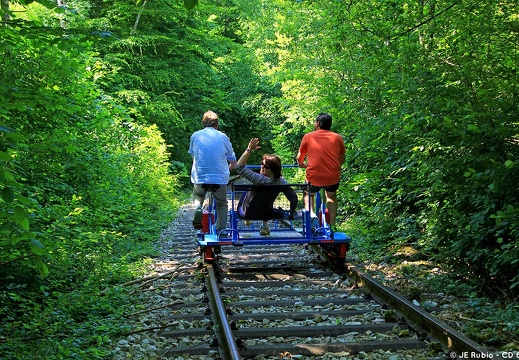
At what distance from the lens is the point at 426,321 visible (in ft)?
16.9

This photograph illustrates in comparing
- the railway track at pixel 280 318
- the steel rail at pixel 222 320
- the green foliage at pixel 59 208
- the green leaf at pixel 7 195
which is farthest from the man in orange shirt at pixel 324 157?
the green leaf at pixel 7 195

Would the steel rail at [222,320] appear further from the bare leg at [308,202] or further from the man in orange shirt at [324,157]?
the man in orange shirt at [324,157]

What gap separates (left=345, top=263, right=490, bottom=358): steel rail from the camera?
437 centimetres

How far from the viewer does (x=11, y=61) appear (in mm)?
7531

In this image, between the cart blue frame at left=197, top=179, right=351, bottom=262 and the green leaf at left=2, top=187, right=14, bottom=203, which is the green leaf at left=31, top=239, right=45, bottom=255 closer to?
the green leaf at left=2, top=187, right=14, bottom=203

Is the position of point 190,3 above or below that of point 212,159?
above

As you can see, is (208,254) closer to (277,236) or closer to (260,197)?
(277,236)

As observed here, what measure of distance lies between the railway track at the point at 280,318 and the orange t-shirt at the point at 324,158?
1315 millimetres

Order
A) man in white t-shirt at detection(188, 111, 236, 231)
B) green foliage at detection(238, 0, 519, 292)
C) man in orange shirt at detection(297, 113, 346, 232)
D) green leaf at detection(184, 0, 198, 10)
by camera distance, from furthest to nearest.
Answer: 1. man in orange shirt at detection(297, 113, 346, 232)
2. man in white t-shirt at detection(188, 111, 236, 231)
3. green foliage at detection(238, 0, 519, 292)
4. green leaf at detection(184, 0, 198, 10)

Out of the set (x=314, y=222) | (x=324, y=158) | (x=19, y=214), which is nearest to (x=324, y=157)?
(x=324, y=158)

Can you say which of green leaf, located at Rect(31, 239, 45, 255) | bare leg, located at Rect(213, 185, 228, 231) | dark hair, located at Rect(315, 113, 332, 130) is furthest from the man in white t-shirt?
green leaf, located at Rect(31, 239, 45, 255)

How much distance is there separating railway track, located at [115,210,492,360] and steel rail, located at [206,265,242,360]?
1cm

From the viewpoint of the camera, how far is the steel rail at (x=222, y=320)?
15.0ft

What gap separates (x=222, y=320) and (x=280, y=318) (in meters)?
0.70
